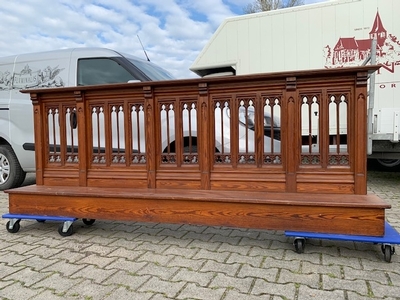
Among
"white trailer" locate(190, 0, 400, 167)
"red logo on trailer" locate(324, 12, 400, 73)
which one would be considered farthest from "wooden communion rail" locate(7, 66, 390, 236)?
"red logo on trailer" locate(324, 12, 400, 73)

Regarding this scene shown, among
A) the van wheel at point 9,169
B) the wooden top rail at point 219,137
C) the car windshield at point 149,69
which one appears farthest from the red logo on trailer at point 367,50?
the van wheel at point 9,169

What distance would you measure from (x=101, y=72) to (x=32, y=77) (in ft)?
4.30

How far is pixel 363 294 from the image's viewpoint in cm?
195

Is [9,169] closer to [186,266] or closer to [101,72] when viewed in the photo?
[101,72]

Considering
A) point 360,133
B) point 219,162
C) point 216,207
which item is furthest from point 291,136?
point 216,207

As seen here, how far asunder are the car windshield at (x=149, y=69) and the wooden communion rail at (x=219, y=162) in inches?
50.9

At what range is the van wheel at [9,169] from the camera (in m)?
5.33

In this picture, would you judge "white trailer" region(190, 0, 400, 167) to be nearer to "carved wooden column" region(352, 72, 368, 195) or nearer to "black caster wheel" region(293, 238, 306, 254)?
"carved wooden column" region(352, 72, 368, 195)

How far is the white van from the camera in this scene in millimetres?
4559

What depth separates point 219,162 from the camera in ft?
9.94

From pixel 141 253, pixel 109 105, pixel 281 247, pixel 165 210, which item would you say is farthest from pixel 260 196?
pixel 109 105

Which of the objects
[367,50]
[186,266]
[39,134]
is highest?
[367,50]

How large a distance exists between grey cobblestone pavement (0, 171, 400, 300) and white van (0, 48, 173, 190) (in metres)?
2.16

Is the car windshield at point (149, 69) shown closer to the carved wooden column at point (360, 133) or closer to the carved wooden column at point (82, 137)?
the carved wooden column at point (82, 137)
